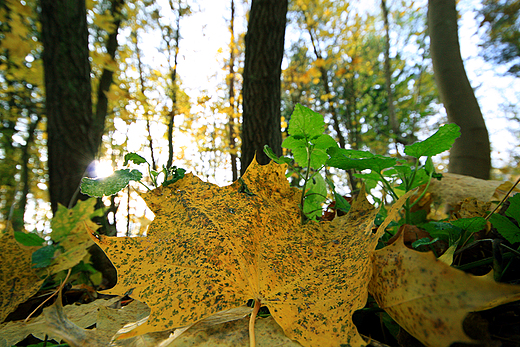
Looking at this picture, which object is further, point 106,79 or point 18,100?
Result: point 18,100

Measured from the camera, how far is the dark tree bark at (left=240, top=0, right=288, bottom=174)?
1.47 meters

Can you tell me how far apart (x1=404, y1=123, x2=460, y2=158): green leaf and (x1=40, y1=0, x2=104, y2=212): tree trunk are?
157cm

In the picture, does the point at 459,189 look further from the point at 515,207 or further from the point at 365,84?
the point at 365,84

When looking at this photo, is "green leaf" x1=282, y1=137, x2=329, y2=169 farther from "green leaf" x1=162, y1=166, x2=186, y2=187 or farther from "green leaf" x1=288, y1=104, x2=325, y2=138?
"green leaf" x1=162, y1=166, x2=186, y2=187

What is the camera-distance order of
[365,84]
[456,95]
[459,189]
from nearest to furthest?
[459,189] < [456,95] < [365,84]

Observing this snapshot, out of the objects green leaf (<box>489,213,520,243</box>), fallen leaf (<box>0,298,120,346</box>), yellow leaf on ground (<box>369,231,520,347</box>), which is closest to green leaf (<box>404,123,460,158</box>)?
green leaf (<box>489,213,520,243</box>)

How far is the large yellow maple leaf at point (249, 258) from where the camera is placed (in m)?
0.22

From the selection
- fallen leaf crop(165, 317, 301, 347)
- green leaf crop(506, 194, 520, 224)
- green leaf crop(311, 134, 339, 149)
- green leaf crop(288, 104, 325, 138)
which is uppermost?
green leaf crop(288, 104, 325, 138)

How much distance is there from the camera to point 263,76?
1.51 metres

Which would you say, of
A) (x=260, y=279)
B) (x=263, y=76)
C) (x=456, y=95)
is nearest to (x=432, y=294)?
(x=260, y=279)

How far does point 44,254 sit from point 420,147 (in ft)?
2.34

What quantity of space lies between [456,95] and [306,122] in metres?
1.07

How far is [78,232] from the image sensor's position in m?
0.58

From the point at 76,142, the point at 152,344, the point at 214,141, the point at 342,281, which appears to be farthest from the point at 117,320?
the point at 214,141
